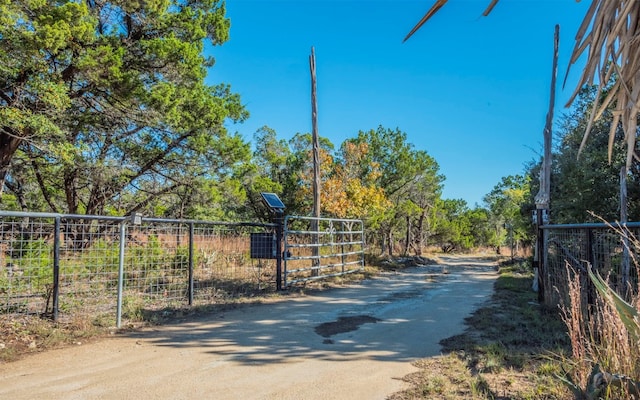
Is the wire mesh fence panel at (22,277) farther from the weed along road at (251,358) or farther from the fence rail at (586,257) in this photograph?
the fence rail at (586,257)

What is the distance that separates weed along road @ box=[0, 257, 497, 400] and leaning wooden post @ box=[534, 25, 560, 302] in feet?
6.21

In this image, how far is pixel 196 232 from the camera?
736cm

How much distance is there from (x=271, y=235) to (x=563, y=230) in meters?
5.41

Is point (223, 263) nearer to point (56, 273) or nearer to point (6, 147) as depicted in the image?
point (56, 273)

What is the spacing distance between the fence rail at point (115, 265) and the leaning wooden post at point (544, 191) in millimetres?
5259

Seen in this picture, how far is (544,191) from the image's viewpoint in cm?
901

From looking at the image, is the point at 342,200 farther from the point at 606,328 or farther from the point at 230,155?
the point at 606,328

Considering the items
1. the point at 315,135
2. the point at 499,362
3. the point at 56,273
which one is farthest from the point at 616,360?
the point at 315,135

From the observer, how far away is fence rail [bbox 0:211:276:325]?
531 cm

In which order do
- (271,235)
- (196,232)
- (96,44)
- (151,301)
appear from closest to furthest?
1. (151,301)
2. (196,232)
3. (271,235)
4. (96,44)

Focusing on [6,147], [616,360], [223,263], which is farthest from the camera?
→ [6,147]

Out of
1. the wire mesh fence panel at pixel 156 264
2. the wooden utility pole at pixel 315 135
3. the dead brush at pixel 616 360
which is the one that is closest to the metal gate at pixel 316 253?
the wooden utility pole at pixel 315 135

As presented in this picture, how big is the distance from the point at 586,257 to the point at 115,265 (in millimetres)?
6658

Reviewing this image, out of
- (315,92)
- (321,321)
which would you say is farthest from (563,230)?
(315,92)
